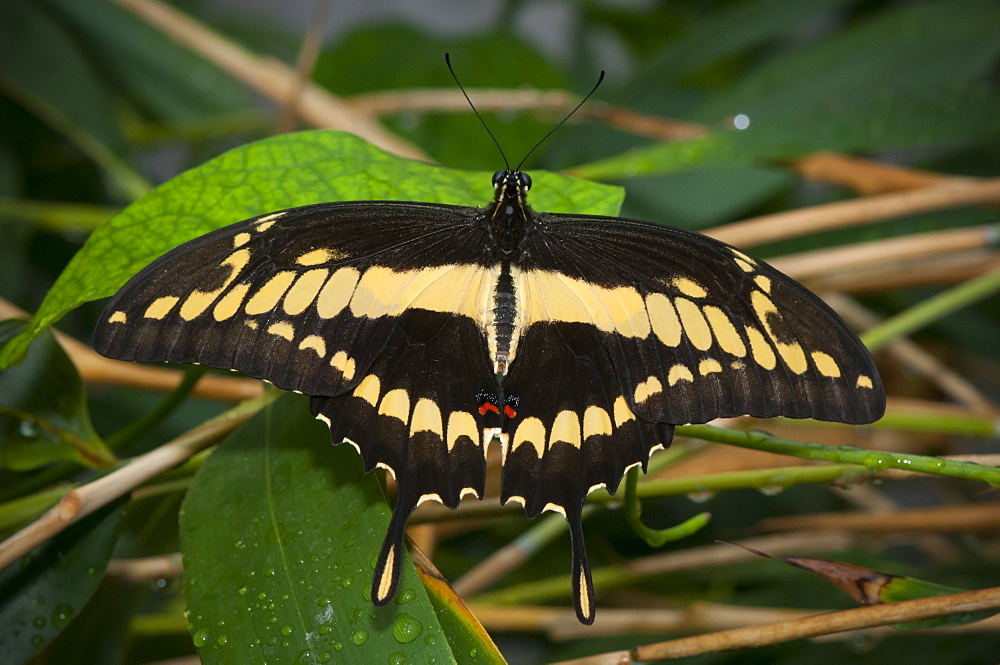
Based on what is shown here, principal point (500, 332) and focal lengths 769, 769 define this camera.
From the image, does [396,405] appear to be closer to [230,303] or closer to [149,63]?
[230,303]

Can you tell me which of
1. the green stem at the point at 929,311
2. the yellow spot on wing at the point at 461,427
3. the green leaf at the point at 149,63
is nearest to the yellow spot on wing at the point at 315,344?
the yellow spot on wing at the point at 461,427

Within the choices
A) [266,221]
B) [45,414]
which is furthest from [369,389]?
[45,414]

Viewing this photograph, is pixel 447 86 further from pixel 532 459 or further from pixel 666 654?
pixel 666 654

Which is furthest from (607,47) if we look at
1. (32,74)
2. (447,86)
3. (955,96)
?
(32,74)

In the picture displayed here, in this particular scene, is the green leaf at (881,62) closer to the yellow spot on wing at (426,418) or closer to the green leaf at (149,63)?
the yellow spot on wing at (426,418)

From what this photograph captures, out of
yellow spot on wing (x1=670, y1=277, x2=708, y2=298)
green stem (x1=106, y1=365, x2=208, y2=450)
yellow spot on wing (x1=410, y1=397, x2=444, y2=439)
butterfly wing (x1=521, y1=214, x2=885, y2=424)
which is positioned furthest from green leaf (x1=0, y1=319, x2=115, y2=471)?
yellow spot on wing (x1=670, y1=277, x2=708, y2=298)

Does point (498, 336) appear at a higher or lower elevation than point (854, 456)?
higher
